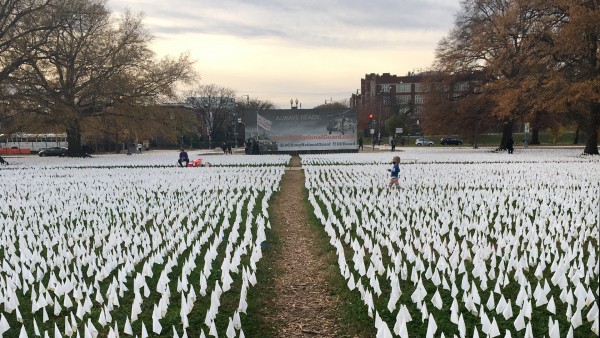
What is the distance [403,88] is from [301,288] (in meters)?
111

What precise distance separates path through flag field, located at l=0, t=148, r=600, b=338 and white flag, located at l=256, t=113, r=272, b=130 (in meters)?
26.6

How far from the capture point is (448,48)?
123ft

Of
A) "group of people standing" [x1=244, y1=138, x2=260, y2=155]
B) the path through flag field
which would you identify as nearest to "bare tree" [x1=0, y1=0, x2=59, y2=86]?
"group of people standing" [x1=244, y1=138, x2=260, y2=155]

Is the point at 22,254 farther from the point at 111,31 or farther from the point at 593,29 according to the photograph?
the point at 111,31

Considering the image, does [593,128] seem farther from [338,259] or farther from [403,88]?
[403,88]

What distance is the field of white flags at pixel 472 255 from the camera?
405cm

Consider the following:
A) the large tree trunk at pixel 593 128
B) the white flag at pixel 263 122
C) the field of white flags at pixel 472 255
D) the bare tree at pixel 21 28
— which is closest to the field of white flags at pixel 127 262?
the field of white flags at pixel 472 255

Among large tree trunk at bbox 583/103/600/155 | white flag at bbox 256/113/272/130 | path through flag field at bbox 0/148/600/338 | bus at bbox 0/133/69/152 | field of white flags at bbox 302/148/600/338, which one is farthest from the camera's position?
bus at bbox 0/133/69/152

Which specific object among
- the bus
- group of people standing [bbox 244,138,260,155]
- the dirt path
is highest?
the bus

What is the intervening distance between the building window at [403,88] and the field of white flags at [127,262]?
103 metres

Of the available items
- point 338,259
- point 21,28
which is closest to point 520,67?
point 338,259

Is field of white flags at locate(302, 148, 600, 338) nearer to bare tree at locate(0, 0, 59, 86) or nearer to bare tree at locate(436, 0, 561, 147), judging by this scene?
bare tree at locate(436, 0, 561, 147)

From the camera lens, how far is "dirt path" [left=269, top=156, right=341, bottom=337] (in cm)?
426

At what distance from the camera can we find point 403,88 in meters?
111
